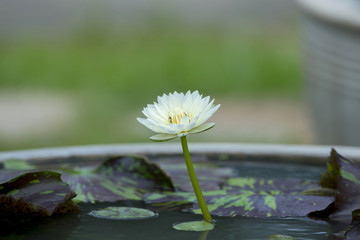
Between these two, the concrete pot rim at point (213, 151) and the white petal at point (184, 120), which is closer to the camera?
the white petal at point (184, 120)

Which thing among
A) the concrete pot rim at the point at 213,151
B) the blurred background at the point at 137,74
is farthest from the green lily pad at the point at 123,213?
the blurred background at the point at 137,74

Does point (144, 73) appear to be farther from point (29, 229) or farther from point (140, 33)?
point (29, 229)

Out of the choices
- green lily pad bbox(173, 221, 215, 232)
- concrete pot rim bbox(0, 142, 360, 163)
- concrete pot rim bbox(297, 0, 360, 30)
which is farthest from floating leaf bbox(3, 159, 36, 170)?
concrete pot rim bbox(297, 0, 360, 30)

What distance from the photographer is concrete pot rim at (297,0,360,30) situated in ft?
6.32

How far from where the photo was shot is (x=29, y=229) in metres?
0.70

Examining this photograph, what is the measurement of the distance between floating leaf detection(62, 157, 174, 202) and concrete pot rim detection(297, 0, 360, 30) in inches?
47.9

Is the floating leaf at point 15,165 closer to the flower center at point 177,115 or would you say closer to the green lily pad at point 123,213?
the green lily pad at point 123,213

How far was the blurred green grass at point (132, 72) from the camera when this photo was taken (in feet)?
11.4

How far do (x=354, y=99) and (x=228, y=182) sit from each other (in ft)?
3.94

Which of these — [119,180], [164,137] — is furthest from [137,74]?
[164,137]

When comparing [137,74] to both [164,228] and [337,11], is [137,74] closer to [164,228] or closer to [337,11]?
[337,11]

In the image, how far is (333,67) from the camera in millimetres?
2066

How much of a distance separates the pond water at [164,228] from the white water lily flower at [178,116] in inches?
4.3

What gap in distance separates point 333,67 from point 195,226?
1.47 metres
